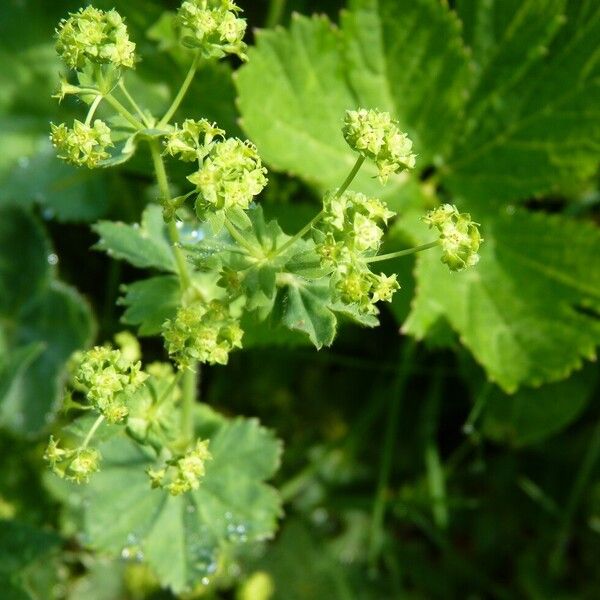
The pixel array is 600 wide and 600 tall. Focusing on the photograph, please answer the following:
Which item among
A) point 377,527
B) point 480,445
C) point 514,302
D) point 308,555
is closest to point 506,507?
point 480,445

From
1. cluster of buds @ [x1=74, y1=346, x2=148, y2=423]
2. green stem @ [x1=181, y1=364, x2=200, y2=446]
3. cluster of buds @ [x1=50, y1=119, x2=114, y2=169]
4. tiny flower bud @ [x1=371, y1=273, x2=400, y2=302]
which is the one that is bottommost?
green stem @ [x1=181, y1=364, x2=200, y2=446]

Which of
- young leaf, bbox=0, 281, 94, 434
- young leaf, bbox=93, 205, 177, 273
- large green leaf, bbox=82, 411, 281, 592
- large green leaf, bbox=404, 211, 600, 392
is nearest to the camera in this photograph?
young leaf, bbox=93, 205, 177, 273

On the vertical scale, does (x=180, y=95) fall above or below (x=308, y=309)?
above

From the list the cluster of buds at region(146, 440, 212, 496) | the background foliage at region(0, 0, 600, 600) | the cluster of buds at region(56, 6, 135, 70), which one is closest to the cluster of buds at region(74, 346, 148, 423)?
the cluster of buds at region(146, 440, 212, 496)

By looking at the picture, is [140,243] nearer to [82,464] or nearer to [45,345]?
[82,464]

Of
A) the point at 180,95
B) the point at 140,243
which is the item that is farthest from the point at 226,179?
the point at 140,243

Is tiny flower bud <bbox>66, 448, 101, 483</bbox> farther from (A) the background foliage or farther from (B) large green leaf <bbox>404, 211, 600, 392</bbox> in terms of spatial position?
(B) large green leaf <bbox>404, 211, 600, 392</bbox>
